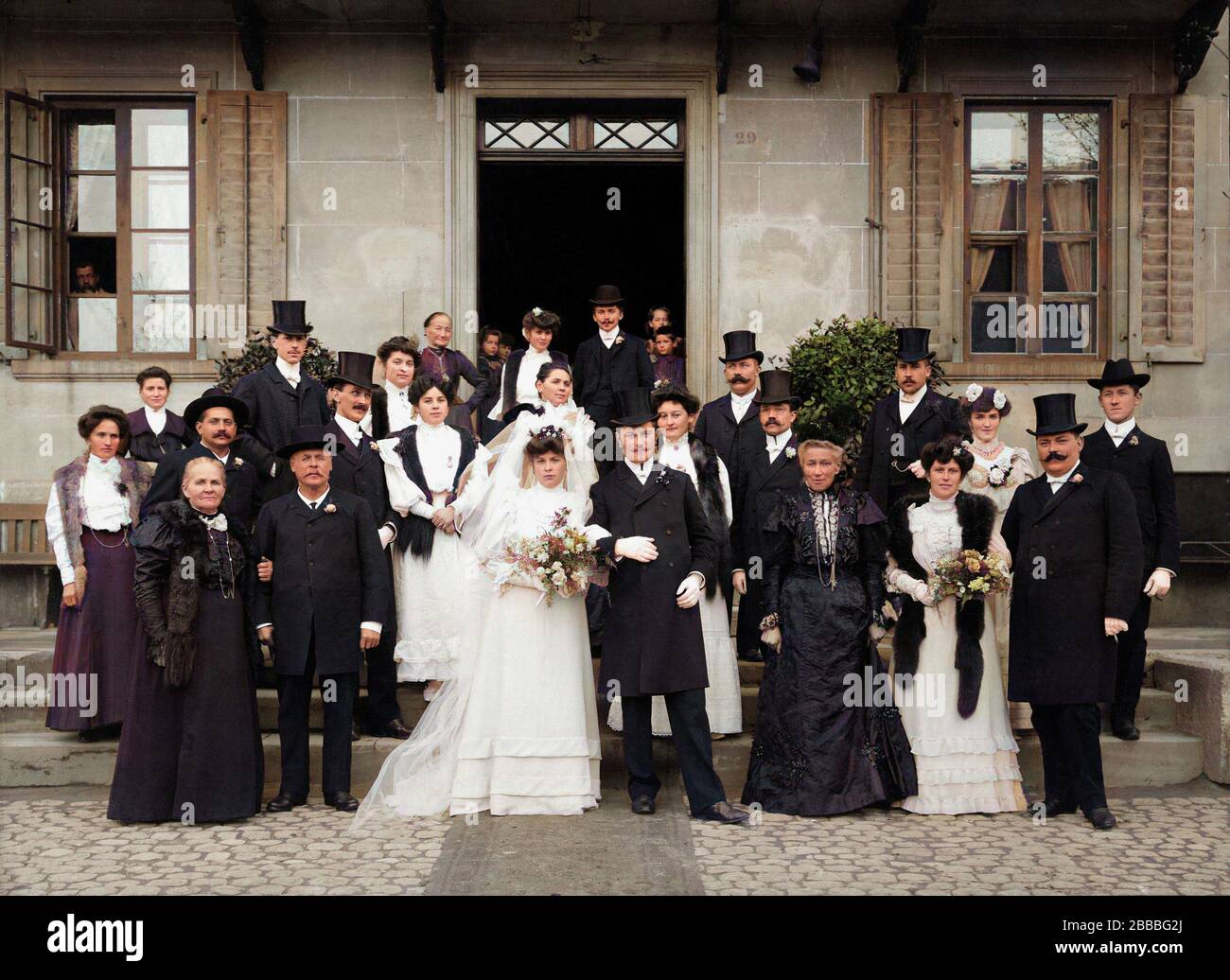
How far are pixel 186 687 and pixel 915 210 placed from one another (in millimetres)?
7158

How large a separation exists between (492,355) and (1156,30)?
6289mm

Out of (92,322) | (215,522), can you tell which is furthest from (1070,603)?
(92,322)

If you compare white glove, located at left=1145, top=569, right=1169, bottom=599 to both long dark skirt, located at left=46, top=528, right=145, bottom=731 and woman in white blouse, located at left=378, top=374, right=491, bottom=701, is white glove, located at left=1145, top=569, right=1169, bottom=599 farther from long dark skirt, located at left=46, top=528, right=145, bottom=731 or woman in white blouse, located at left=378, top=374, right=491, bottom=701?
long dark skirt, located at left=46, top=528, right=145, bottom=731

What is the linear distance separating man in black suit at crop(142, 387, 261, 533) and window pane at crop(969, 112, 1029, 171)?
6900mm

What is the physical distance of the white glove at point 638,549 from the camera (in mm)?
6523

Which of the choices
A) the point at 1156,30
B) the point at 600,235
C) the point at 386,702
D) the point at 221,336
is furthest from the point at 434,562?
the point at 600,235

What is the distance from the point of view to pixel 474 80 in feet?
35.2

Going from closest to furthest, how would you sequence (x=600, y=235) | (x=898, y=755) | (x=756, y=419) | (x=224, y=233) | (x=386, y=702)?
(x=898, y=755), (x=386, y=702), (x=756, y=419), (x=224, y=233), (x=600, y=235)

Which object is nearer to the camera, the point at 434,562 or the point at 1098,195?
the point at 434,562

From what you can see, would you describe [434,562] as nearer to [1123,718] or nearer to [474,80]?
[1123,718]

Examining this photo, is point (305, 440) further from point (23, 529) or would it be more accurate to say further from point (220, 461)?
point (23, 529)

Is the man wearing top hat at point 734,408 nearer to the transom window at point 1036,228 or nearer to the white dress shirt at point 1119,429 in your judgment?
the white dress shirt at point 1119,429

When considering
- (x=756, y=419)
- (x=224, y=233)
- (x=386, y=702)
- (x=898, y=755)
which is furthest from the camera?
(x=224, y=233)

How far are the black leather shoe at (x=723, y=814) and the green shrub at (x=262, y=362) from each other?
186 inches
